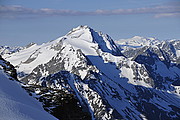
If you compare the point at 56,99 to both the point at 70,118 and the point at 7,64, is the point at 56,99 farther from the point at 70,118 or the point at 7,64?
the point at 7,64

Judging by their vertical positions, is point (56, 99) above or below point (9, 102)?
below

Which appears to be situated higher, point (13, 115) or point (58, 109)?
point (13, 115)

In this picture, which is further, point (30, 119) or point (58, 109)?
point (58, 109)

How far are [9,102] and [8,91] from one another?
11995 millimetres

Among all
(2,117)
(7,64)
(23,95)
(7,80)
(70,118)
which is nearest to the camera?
(2,117)

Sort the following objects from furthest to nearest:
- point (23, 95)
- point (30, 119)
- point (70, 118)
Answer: point (70, 118), point (23, 95), point (30, 119)

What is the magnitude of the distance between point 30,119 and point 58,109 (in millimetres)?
30319

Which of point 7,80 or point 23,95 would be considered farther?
point 7,80

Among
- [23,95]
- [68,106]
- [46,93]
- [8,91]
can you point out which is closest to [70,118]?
[68,106]

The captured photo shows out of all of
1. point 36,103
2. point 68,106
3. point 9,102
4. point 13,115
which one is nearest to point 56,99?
point 68,106

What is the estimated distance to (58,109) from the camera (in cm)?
7750

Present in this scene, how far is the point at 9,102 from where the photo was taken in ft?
167

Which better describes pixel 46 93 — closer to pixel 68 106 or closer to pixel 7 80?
pixel 68 106

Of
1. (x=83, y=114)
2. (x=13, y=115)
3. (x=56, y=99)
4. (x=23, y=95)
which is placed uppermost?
(x=13, y=115)
